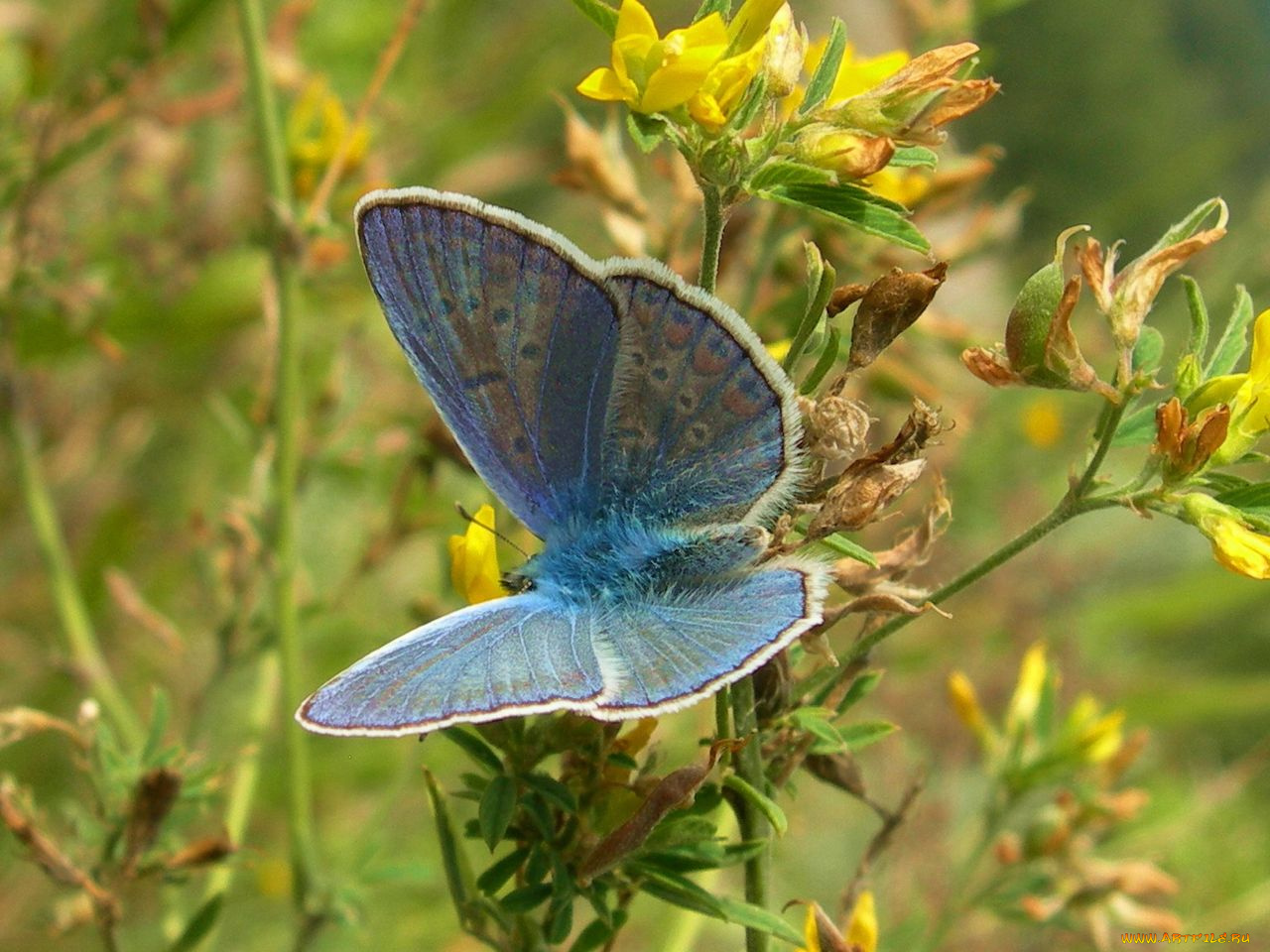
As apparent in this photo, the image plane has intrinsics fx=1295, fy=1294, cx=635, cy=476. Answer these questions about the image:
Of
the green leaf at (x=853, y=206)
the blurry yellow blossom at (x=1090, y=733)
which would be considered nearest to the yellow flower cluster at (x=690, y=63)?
the green leaf at (x=853, y=206)

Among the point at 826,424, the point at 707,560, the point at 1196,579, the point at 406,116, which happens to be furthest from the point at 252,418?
the point at 1196,579

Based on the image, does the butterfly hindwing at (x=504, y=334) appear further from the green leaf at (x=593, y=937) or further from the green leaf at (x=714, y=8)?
the green leaf at (x=593, y=937)

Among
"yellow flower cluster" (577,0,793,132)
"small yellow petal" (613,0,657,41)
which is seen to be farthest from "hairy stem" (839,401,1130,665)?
"small yellow petal" (613,0,657,41)

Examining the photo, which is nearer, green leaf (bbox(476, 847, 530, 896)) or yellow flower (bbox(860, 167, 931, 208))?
green leaf (bbox(476, 847, 530, 896))

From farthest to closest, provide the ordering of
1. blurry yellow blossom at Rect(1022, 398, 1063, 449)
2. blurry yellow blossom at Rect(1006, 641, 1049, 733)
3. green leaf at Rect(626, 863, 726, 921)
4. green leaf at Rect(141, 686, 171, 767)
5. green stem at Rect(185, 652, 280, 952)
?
blurry yellow blossom at Rect(1022, 398, 1063, 449) → blurry yellow blossom at Rect(1006, 641, 1049, 733) → green stem at Rect(185, 652, 280, 952) → green leaf at Rect(141, 686, 171, 767) → green leaf at Rect(626, 863, 726, 921)

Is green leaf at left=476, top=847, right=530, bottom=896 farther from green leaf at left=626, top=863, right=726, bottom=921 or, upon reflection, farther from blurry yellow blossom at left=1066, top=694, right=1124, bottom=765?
blurry yellow blossom at left=1066, top=694, right=1124, bottom=765

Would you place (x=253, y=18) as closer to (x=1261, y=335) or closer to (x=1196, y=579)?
(x=1261, y=335)
